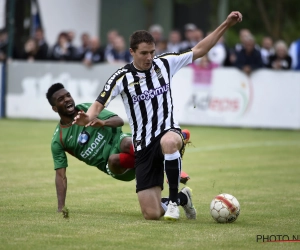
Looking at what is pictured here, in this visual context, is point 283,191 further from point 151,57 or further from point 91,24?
point 91,24

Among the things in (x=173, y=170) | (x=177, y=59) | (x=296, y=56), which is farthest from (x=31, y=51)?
(x=173, y=170)

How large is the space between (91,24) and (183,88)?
9987 mm

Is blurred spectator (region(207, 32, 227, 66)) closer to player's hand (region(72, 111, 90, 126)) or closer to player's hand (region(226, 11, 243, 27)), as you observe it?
player's hand (region(226, 11, 243, 27))

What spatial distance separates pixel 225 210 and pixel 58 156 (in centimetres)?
204

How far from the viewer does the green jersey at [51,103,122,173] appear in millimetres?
8758

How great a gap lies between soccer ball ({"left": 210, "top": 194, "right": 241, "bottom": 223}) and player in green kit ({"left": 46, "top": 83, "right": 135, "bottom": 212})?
1.29m

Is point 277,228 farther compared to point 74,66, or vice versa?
point 74,66

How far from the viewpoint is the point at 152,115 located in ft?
26.7

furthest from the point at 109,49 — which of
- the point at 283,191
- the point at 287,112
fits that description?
the point at 283,191

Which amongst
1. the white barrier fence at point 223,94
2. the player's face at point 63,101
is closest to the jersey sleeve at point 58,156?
the player's face at point 63,101

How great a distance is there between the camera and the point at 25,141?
16594mm

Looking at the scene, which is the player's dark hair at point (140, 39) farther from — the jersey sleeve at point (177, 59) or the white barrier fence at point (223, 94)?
the white barrier fence at point (223, 94)

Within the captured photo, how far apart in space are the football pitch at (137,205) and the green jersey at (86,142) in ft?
1.92

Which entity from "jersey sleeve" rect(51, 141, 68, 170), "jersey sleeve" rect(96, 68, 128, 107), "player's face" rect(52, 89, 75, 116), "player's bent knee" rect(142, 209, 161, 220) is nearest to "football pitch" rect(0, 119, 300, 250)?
"player's bent knee" rect(142, 209, 161, 220)
